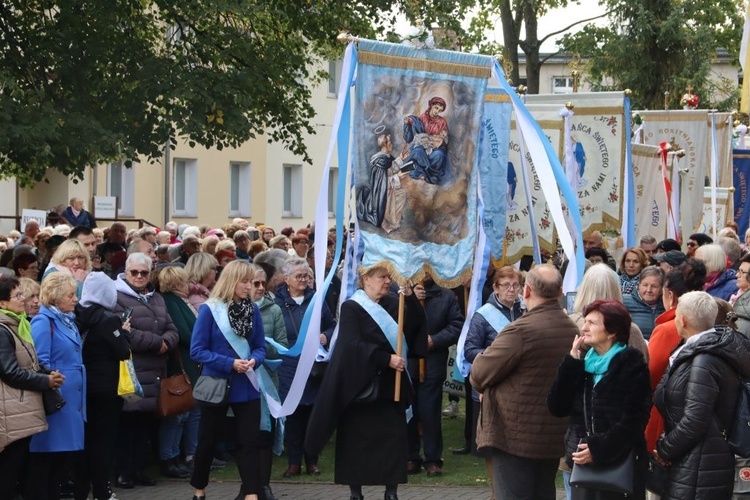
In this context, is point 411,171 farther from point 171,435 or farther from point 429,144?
point 171,435

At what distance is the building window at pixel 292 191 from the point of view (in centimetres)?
4350

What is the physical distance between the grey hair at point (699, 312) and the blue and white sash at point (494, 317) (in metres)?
2.76

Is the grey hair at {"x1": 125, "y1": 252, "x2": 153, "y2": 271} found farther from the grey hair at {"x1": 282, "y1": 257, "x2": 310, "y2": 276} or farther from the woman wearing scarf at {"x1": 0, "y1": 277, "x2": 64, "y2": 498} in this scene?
the woman wearing scarf at {"x1": 0, "y1": 277, "x2": 64, "y2": 498}

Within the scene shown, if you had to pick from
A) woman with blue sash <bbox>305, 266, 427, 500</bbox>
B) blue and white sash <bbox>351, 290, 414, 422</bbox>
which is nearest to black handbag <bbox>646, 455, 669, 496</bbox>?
woman with blue sash <bbox>305, 266, 427, 500</bbox>

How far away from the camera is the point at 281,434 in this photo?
11.3 metres

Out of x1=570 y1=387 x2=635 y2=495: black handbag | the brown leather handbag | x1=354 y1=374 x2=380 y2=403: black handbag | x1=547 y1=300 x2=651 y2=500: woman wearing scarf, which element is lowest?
the brown leather handbag

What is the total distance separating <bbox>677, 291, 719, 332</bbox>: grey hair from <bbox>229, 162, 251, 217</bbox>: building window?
3405 cm

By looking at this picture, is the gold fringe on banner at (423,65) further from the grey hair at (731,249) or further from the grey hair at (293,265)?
the grey hair at (731,249)

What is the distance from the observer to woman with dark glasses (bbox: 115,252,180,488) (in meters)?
10.8

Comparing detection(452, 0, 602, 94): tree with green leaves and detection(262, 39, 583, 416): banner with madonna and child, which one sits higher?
detection(452, 0, 602, 94): tree with green leaves

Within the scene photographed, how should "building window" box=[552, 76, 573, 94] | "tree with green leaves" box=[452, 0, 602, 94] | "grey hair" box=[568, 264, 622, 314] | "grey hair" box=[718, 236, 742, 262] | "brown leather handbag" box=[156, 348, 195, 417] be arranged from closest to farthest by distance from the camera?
"grey hair" box=[568, 264, 622, 314], "brown leather handbag" box=[156, 348, 195, 417], "grey hair" box=[718, 236, 742, 262], "tree with green leaves" box=[452, 0, 602, 94], "building window" box=[552, 76, 573, 94]

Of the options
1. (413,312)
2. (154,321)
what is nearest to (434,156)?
(413,312)

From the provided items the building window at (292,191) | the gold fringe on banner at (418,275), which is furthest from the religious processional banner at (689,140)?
the building window at (292,191)

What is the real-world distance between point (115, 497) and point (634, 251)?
5374 millimetres
